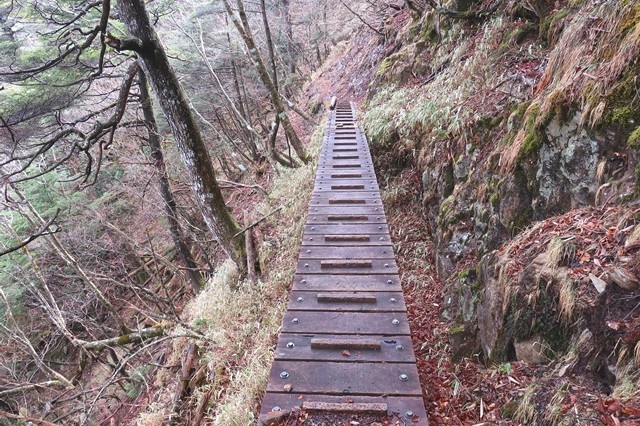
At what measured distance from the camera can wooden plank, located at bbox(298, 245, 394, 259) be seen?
3.57 metres

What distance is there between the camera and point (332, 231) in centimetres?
409

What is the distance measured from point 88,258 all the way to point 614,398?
50.6 ft

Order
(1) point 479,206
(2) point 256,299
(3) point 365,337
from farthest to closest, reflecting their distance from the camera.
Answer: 1. (2) point 256,299
2. (1) point 479,206
3. (3) point 365,337

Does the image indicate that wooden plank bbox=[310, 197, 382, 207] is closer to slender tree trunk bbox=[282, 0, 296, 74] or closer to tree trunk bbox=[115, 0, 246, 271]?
tree trunk bbox=[115, 0, 246, 271]

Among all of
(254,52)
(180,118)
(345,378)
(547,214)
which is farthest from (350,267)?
(254,52)

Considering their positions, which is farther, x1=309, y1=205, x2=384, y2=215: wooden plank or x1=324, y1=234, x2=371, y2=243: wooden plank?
x1=309, y1=205, x2=384, y2=215: wooden plank

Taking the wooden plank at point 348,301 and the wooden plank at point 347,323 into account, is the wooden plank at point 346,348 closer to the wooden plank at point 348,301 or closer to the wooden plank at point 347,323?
the wooden plank at point 347,323

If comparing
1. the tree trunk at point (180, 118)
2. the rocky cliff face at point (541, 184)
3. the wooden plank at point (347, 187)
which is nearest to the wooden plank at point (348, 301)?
the rocky cliff face at point (541, 184)

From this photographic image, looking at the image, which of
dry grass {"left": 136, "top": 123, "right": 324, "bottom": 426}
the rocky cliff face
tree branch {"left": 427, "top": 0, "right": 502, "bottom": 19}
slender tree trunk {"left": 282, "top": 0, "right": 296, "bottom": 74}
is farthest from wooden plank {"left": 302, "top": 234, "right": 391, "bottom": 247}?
slender tree trunk {"left": 282, "top": 0, "right": 296, "bottom": 74}

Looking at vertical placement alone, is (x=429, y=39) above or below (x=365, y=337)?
above

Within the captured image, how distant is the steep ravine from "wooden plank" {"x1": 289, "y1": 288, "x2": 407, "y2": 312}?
3.03 ft

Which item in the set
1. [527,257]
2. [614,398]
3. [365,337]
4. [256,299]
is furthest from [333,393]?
[256,299]

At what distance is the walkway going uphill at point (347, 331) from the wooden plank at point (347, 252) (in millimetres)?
10

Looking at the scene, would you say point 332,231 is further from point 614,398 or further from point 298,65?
point 298,65
